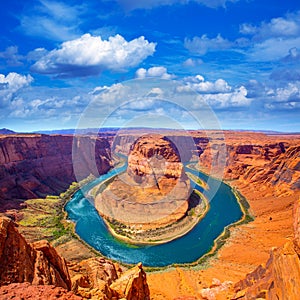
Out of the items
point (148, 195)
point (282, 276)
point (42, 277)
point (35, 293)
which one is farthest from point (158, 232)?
point (35, 293)

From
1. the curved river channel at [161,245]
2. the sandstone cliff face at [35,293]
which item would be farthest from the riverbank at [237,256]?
the sandstone cliff face at [35,293]

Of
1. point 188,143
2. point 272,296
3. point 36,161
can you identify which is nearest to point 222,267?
point 272,296

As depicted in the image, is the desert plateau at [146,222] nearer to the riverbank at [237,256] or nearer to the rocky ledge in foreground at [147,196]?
the riverbank at [237,256]

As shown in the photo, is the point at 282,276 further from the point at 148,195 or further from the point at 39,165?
the point at 39,165

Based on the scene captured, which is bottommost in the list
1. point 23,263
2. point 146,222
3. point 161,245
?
point 161,245

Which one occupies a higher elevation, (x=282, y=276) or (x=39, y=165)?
(x=39, y=165)

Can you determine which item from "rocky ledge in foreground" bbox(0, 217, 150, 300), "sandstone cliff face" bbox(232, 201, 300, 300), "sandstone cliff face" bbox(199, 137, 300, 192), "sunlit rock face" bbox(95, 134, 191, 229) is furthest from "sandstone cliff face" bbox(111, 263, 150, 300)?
"sandstone cliff face" bbox(199, 137, 300, 192)
